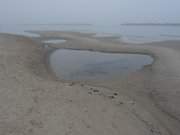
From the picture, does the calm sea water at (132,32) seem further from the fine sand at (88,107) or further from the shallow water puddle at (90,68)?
the fine sand at (88,107)

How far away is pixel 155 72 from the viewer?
39.3ft

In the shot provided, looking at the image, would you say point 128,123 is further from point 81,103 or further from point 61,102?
point 61,102

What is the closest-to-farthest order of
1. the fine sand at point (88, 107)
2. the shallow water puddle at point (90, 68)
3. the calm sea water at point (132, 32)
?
the fine sand at point (88, 107) → the shallow water puddle at point (90, 68) → the calm sea water at point (132, 32)

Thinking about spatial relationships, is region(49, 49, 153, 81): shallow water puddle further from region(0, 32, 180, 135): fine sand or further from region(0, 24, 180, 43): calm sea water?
region(0, 24, 180, 43): calm sea water

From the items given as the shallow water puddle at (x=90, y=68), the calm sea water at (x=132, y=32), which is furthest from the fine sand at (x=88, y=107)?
the calm sea water at (x=132, y=32)

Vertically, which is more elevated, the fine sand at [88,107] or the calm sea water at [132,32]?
the calm sea water at [132,32]

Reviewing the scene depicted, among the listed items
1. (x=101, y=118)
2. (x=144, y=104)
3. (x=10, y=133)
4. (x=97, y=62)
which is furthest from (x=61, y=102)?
(x=97, y=62)

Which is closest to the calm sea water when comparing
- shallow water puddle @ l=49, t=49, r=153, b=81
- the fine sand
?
shallow water puddle @ l=49, t=49, r=153, b=81

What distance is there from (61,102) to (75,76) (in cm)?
511

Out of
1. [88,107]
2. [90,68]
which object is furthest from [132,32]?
[88,107]

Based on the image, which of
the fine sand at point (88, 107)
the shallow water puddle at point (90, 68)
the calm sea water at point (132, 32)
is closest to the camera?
the fine sand at point (88, 107)

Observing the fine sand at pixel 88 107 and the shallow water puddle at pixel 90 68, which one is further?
the shallow water puddle at pixel 90 68

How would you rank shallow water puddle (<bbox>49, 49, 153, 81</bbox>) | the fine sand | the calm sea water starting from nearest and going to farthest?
the fine sand
shallow water puddle (<bbox>49, 49, 153, 81</bbox>)
the calm sea water

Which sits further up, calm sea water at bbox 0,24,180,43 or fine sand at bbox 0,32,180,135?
calm sea water at bbox 0,24,180,43
